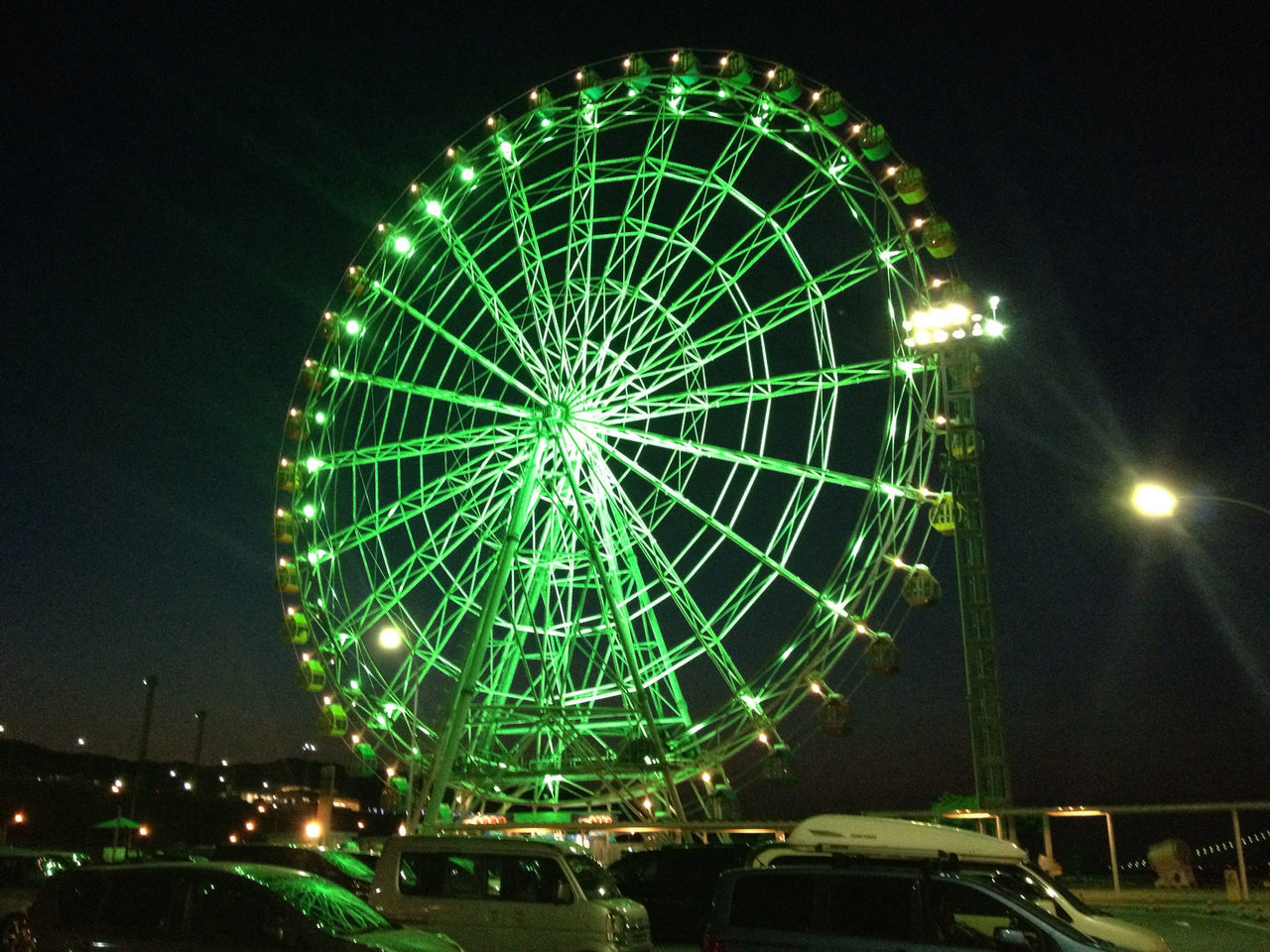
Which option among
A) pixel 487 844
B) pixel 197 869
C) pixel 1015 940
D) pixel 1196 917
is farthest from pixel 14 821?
pixel 1015 940

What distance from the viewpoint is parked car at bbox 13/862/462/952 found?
24.3 feet

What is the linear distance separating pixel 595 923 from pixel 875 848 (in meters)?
3.93

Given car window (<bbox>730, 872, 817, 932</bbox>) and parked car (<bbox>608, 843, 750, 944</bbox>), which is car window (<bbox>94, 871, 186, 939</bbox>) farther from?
parked car (<bbox>608, 843, 750, 944</bbox>)

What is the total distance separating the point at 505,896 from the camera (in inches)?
402

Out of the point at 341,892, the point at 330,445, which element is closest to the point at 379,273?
the point at 330,445

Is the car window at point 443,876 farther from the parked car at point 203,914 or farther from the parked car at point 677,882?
the parked car at point 677,882

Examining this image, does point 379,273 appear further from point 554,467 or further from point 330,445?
point 554,467

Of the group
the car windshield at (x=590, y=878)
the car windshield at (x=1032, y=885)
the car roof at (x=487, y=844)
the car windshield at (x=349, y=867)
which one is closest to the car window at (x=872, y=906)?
the car windshield at (x=1032, y=885)

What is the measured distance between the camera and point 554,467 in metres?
22.9

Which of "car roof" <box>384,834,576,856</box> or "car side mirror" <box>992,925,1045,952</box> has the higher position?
"car roof" <box>384,834,576,856</box>

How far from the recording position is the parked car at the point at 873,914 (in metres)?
7.61

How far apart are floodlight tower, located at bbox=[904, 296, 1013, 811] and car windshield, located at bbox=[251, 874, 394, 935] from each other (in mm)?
15427

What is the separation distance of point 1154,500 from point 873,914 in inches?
251

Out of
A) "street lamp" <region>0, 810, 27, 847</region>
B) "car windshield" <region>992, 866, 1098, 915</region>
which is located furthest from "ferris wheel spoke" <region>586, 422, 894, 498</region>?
"street lamp" <region>0, 810, 27, 847</region>
